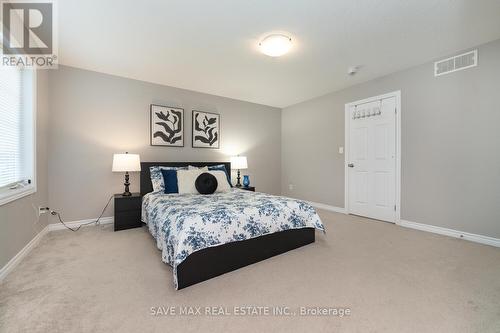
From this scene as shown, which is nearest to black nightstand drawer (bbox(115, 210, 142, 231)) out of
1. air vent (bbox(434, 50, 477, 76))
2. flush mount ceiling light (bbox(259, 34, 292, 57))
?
flush mount ceiling light (bbox(259, 34, 292, 57))

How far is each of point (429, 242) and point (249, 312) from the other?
8.49 feet

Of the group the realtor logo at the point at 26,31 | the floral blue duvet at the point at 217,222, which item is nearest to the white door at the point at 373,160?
the floral blue duvet at the point at 217,222

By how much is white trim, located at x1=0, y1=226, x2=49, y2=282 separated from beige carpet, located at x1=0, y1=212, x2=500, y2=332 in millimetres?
58

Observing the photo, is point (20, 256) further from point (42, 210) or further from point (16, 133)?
point (16, 133)

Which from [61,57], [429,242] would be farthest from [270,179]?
[61,57]

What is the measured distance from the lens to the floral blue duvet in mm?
1815

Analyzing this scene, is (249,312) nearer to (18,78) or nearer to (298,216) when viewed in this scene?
(298,216)

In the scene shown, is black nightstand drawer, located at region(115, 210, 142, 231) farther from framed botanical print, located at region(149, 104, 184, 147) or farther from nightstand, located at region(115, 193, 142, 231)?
framed botanical print, located at region(149, 104, 184, 147)

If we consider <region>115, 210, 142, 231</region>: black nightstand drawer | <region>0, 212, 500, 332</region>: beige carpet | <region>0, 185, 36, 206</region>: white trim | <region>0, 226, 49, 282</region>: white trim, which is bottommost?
<region>0, 212, 500, 332</region>: beige carpet

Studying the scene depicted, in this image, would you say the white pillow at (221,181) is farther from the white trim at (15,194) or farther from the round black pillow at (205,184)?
the white trim at (15,194)

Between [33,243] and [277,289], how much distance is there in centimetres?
284

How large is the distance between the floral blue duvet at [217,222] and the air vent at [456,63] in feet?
8.90

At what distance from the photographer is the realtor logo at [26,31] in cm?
203

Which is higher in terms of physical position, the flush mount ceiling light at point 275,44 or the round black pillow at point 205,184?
the flush mount ceiling light at point 275,44
